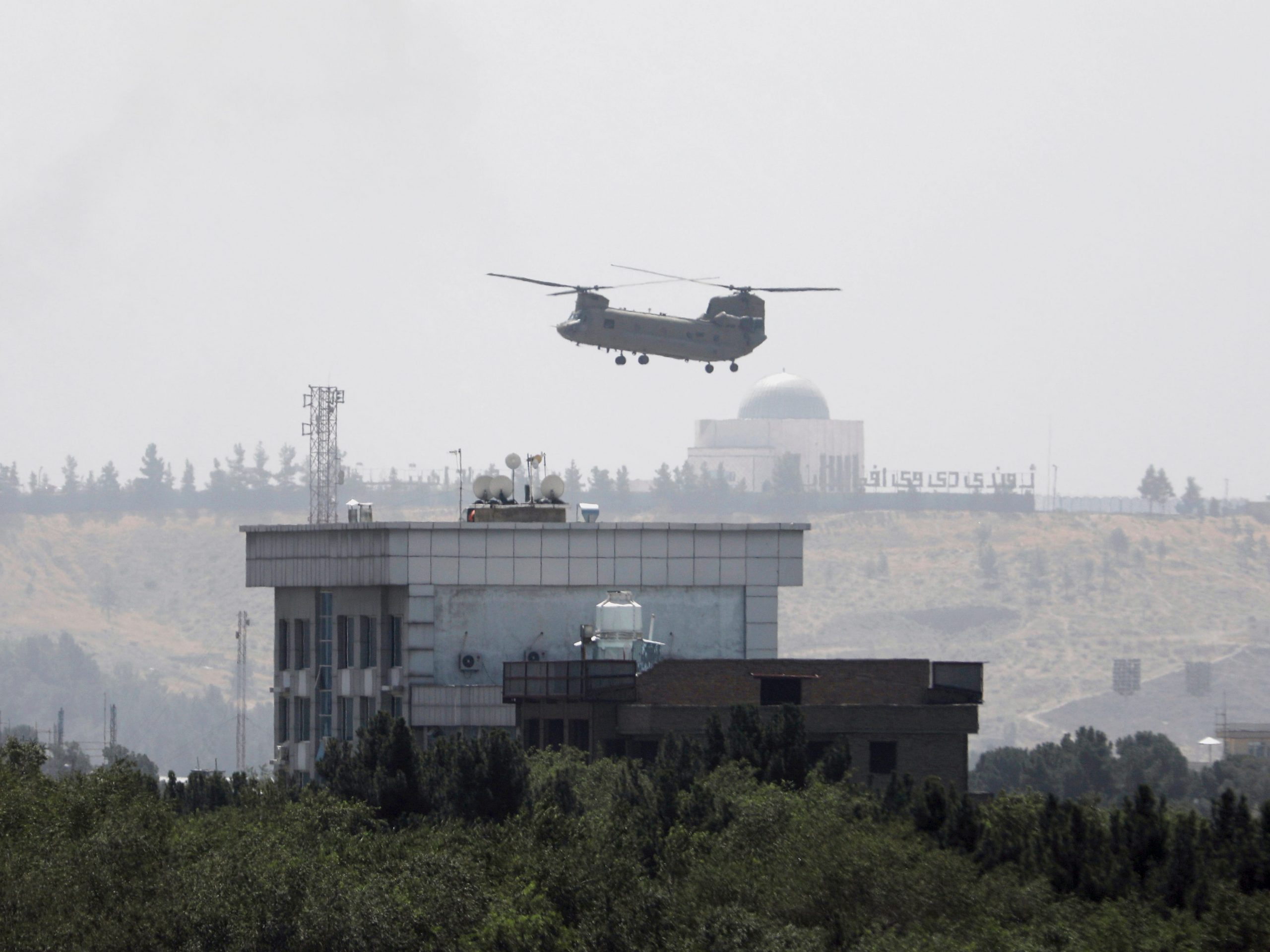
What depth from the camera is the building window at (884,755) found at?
77.0 m

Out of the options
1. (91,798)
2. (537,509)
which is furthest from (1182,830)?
(537,509)

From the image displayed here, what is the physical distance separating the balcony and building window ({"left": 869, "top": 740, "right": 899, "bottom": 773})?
8188 millimetres

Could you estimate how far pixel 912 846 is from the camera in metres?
47.2

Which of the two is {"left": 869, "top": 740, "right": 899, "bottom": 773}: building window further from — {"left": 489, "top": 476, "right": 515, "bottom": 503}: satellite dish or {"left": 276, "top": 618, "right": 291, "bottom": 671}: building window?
{"left": 276, "top": 618, "right": 291, "bottom": 671}: building window

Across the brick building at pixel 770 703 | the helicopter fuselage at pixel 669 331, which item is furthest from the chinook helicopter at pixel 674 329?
the brick building at pixel 770 703

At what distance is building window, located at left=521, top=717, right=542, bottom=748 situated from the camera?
80812mm

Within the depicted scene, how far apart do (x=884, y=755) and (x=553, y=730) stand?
1150cm

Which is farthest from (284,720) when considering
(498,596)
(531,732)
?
(531,732)

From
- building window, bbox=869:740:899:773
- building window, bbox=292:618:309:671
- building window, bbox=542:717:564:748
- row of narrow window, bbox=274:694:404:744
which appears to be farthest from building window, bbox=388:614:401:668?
building window, bbox=869:740:899:773

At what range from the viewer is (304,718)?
99.7 m

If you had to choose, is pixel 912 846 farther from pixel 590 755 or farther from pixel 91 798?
pixel 590 755

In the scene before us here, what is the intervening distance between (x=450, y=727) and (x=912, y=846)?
133 ft

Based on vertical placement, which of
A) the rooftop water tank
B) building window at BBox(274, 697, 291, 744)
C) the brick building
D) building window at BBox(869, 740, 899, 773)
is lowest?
building window at BBox(274, 697, 291, 744)

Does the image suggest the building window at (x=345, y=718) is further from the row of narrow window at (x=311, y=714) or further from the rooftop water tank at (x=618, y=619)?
the rooftop water tank at (x=618, y=619)
